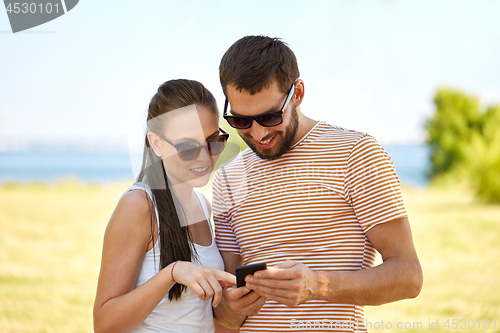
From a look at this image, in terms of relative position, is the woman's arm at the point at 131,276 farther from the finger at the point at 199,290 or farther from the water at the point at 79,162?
the water at the point at 79,162

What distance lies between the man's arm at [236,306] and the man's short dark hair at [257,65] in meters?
1.05

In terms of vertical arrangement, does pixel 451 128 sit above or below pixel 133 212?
below

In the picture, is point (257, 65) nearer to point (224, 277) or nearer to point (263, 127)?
point (263, 127)

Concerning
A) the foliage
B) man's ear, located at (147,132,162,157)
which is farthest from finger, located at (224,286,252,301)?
the foliage

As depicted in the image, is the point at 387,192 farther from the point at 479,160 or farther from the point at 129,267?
the point at 479,160

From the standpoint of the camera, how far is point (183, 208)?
251 cm

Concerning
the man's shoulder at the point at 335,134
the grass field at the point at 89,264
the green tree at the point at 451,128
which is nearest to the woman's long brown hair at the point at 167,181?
the man's shoulder at the point at 335,134

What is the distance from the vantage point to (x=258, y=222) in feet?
8.55

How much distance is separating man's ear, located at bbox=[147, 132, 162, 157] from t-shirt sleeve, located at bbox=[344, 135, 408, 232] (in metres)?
1.02

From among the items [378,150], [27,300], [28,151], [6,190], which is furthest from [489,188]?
[28,151]

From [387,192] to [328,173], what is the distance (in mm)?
335

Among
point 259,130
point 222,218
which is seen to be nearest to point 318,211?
point 259,130

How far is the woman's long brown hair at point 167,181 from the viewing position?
225 centimetres

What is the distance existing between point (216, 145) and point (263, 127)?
277 millimetres
